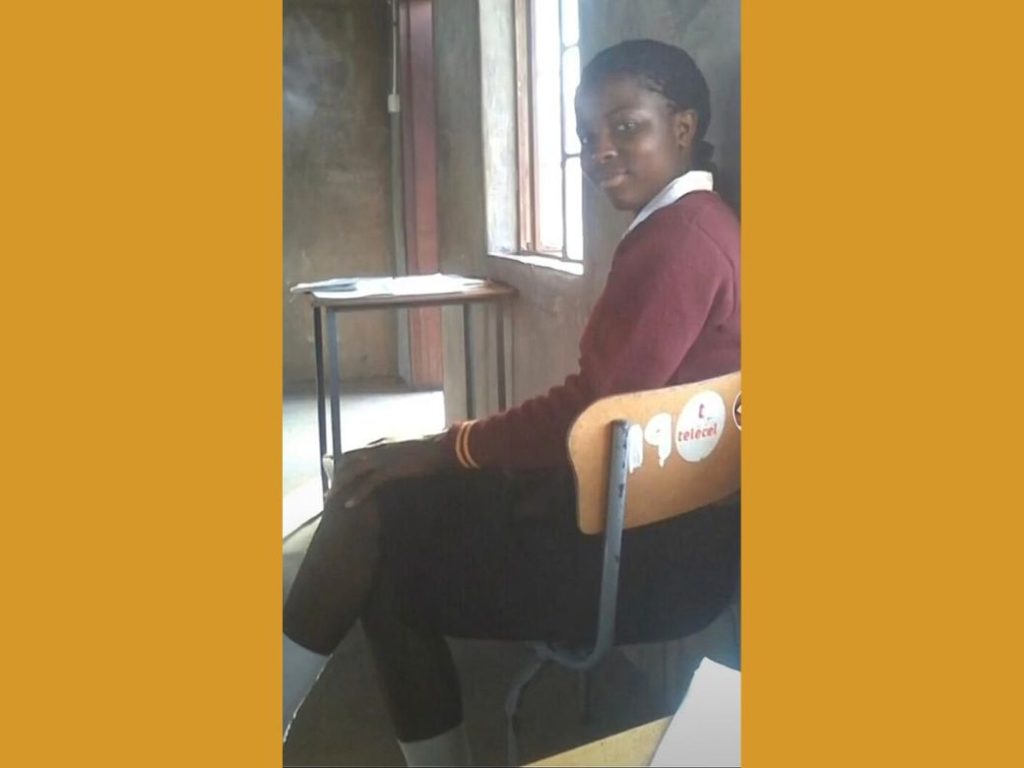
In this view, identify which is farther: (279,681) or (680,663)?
(680,663)

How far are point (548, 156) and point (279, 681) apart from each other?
0.40m

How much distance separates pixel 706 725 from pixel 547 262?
13.6 inches

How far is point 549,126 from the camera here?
0.67 m

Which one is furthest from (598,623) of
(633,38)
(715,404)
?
(633,38)

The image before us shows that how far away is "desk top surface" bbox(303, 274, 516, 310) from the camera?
0.64m

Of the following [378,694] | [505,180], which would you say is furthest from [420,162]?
[378,694]

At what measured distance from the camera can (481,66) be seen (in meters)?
0.67

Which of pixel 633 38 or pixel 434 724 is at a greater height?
pixel 633 38

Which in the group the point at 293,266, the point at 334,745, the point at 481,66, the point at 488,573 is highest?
the point at 481,66

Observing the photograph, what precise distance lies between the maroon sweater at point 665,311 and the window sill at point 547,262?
1.1 inches

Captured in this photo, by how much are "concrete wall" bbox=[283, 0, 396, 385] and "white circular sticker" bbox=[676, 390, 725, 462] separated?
204 millimetres

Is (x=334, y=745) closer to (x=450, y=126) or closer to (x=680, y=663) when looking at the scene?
(x=680, y=663)

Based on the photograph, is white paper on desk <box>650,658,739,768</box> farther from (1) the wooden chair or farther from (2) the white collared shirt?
(2) the white collared shirt

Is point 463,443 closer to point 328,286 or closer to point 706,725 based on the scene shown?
point 328,286
